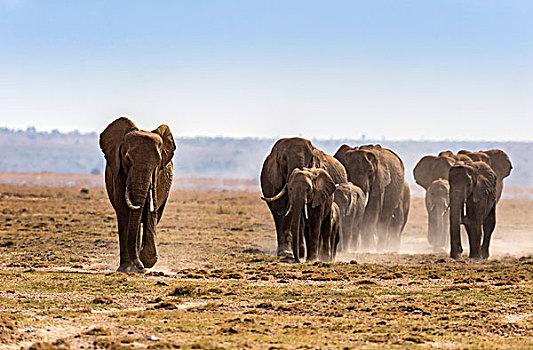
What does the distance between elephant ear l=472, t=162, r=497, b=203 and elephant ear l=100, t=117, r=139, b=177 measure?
1302cm

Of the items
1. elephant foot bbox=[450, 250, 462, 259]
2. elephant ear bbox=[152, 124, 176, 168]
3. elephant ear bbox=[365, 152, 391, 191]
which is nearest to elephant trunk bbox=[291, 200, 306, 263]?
elephant ear bbox=[152, 124, 176, 168]

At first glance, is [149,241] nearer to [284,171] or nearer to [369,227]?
[284,171]

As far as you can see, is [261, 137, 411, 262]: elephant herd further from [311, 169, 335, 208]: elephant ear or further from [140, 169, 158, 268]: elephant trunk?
[140, 169, 158, 268]: elephant trunk

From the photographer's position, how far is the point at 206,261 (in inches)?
983

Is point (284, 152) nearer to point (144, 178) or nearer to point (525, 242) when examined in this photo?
point (144, 178)

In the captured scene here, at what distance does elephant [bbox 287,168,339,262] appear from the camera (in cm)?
2370

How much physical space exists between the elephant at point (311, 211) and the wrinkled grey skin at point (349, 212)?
2.71m

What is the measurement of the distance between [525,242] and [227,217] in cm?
1667

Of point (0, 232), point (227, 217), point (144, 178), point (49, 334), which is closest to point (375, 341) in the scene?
point (49, 334)

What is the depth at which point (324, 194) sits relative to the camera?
80.0 feet

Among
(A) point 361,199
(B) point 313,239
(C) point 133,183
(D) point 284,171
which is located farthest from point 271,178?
(C) point 133,183

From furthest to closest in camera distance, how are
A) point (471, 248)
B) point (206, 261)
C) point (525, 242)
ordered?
1. point (525, 242)
2. point (471, 248)
3. point (206, 261)

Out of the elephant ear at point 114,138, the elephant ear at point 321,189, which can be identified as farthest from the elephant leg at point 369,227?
the elephant ear at point 114,138

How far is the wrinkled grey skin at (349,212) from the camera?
28.5 m
